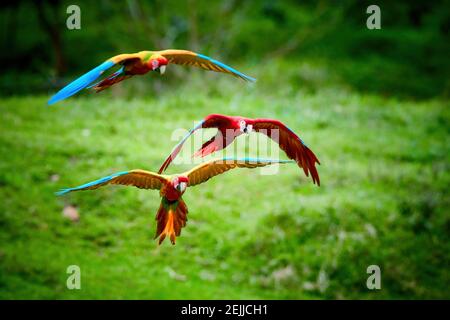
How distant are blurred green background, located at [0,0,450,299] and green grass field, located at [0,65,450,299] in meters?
0.01

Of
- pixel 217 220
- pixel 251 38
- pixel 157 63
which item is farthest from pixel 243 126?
pixel 251 38

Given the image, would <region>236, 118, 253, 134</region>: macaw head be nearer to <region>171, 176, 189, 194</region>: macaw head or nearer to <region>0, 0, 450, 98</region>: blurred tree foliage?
<region>171, 176, 189, 194</region>: macaw head

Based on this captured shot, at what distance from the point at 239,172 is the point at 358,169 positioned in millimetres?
991

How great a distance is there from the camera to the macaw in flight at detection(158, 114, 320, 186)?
5.36 feet

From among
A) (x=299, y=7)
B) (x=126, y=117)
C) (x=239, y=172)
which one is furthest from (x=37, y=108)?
(x=299, y=7)

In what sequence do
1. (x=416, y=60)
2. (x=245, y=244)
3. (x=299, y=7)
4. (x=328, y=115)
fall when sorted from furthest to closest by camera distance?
1. (x=299, y=7)
2. (x=416, y=60)
3. (x=328, y=115)
4. (x=245, y=244)

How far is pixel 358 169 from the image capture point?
4.88 metres

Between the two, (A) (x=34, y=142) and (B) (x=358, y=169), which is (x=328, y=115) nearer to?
(B) (x=358, y=169)

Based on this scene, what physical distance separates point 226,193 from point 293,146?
2793 millimetres

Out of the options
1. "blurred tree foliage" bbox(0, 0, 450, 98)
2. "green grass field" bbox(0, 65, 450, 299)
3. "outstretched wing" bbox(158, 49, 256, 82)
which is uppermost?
"blurred tree foliage" bbox(0, 0, 450, 98)

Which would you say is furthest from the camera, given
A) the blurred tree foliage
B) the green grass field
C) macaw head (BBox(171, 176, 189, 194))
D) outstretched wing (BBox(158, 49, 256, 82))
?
the blurred tree foliage

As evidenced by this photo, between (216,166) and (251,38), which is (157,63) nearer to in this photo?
→ (216,166)

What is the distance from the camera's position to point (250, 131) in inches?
64.0

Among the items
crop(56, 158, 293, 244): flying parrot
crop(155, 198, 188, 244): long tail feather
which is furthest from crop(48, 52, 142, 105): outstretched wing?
crop(155, 198, 188, 244): long tail feather
